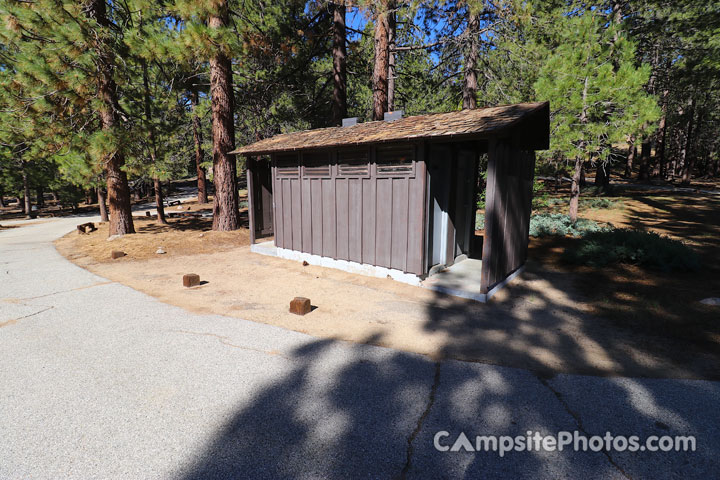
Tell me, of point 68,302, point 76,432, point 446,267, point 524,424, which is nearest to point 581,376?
point 524,424

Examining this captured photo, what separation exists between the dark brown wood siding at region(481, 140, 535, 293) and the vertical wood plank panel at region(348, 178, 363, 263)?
264 cm

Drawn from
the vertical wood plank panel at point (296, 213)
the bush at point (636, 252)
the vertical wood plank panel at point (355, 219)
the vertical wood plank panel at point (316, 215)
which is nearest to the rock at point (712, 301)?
the bush at point (636, 252)

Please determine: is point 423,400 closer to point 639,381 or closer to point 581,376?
point 581,376

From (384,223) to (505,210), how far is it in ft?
7.47

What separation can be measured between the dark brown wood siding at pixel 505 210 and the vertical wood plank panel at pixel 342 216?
119 inches

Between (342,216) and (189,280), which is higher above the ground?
(342,216)

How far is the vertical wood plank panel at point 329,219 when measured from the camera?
7.90 meters

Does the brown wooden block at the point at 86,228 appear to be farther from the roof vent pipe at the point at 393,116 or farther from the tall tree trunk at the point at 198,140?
the roof vent pipe at the point at 393,116

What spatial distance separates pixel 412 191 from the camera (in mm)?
6535

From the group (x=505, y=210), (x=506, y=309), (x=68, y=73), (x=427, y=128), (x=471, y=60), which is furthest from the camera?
(x=471, y=60)

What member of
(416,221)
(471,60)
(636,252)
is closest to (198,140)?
(471,60)

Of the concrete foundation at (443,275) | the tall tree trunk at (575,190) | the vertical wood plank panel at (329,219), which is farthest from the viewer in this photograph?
the tall tree trunk at (575,190)

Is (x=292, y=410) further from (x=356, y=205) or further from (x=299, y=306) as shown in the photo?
(x=356, y=205)

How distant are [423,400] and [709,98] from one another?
27.9 m
